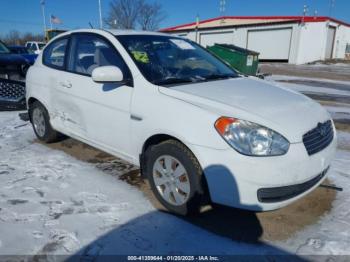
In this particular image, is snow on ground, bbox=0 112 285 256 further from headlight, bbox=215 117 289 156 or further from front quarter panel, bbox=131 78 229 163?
headlight, bbox=215 117 289 156

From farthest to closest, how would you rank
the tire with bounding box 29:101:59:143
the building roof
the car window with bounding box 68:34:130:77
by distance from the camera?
the building roof
the tire with bounding box 29:101:59:143
the car window with bounding box 68:34:130:77

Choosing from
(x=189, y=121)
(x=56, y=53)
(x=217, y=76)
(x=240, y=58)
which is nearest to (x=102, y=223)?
(x=189, y=121)

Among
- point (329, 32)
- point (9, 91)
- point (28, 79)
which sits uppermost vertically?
point (329, 32)

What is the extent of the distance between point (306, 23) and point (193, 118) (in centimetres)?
2844

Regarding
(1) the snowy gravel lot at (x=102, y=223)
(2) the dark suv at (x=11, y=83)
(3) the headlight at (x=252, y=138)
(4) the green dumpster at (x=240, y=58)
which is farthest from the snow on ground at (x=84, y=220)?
(4) the green dumpster at (x=240, y=58)

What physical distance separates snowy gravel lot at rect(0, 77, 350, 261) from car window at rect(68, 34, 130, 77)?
4.24 feet

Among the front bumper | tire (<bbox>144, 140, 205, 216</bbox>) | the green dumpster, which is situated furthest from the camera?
the green dumpster

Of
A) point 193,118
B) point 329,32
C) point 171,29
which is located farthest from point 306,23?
point 193,118

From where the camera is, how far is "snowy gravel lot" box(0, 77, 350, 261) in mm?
2447

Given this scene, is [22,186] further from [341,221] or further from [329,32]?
[329,32]

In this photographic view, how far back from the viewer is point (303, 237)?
8.59 feet

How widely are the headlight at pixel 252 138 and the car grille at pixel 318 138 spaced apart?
0.82 ft

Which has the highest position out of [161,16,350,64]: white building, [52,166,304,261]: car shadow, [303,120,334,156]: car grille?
[161,16,350,64]: white building

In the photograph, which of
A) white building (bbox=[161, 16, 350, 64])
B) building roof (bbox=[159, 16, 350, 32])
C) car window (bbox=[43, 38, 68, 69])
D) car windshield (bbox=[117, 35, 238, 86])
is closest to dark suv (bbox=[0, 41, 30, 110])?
car window (bbox=[43, 38, 68, 69])
